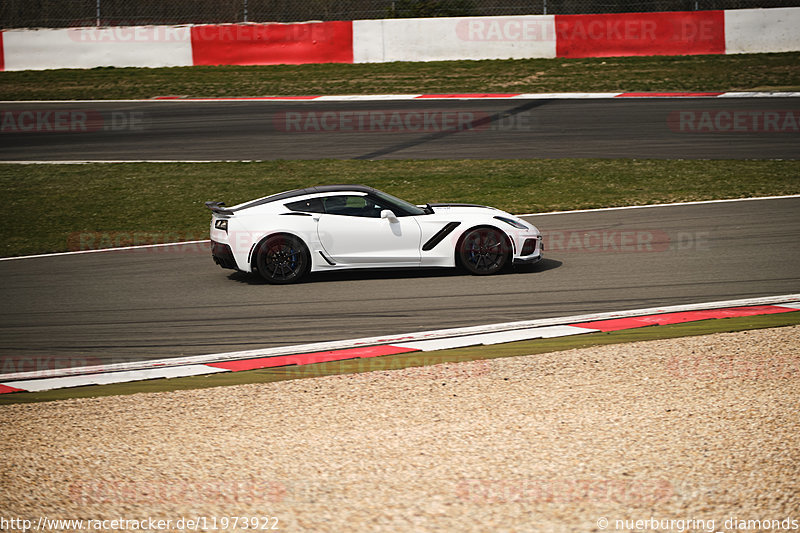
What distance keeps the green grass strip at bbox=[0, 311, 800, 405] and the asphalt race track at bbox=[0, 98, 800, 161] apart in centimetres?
956

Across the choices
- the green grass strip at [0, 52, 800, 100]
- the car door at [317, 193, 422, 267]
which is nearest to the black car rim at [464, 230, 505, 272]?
the car door at [317, 193, 422, 267]

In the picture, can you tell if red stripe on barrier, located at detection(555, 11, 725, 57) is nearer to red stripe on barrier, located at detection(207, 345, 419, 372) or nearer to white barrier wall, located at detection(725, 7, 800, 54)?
white barrier wall, located at detection(725, 7, 800, 54)

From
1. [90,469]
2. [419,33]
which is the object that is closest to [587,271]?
[90,469]

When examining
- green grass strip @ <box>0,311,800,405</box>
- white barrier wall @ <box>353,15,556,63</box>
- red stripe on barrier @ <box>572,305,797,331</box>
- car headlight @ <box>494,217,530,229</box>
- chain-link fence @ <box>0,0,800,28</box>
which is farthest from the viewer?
chain-link fence @ <box>0,0,800,28</box>

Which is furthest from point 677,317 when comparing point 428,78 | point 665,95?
point 428,78

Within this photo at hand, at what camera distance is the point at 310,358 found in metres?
7.64

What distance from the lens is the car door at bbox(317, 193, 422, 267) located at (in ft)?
34.1

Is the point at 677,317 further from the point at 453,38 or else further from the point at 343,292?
the point at 453,38

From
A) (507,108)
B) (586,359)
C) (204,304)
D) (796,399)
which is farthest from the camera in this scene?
(507,108)

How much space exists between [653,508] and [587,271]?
6040mm

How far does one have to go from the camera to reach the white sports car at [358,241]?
1035cm

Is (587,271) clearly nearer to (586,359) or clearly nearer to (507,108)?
(586,359)

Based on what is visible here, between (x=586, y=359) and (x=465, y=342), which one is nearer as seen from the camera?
(x=586, y=359)

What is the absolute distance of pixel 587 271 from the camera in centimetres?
1045
